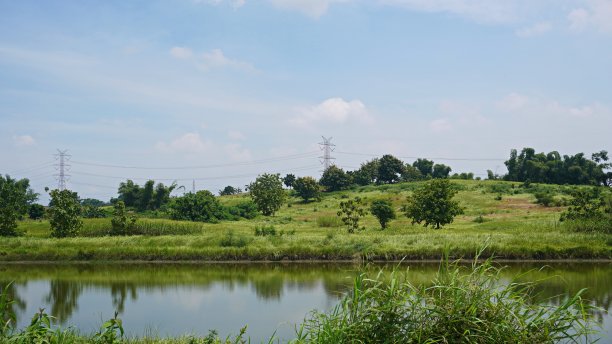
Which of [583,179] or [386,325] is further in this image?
[583,179]

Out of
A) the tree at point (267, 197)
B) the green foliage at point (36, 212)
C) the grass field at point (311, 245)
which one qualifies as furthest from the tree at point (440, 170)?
the green foliage at point (36, 212)

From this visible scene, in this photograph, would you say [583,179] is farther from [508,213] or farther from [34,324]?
[34,324]

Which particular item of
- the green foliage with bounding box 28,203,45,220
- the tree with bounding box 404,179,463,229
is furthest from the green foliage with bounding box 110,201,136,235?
the green foliage with bounding box 28,203,45,220

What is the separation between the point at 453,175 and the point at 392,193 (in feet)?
112

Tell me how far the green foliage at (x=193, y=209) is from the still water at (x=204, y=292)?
26079 millimetres

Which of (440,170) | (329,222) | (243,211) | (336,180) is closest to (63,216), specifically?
(329,222)

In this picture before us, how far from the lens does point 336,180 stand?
3703 inches

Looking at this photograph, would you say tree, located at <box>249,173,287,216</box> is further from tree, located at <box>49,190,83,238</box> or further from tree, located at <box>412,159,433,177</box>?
tree, located at <box>412,159,433,177</box>

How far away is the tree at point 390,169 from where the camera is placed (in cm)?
10750

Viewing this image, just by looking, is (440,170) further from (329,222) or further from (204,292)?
(204,292)

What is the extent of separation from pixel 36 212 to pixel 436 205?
5407 centimetres

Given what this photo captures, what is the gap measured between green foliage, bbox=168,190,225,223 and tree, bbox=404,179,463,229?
80.4 feet

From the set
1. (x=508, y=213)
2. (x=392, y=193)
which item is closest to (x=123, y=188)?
(x=392, y=193)

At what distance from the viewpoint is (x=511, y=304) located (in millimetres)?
6676
